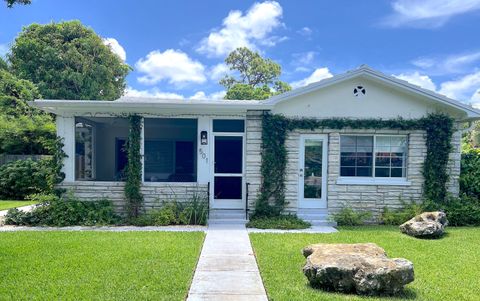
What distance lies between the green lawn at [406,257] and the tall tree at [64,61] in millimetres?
19738

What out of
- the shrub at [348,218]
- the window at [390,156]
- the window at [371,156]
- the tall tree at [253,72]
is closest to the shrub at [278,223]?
the shrub at [348,218]

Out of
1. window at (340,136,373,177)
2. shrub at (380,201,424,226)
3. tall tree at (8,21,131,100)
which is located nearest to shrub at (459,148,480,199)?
shrub at (380,201,424,226)

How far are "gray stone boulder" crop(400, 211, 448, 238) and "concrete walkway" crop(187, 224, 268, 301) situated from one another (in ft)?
12.5

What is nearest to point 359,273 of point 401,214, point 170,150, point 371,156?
point 401,214

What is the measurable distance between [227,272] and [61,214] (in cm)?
547

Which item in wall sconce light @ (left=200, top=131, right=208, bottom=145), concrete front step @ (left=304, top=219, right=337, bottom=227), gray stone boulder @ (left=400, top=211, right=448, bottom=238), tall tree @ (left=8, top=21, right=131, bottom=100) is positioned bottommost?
concrete front step @ (left=304, top=219, right=337, bottom=227)

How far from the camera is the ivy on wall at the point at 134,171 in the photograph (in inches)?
362

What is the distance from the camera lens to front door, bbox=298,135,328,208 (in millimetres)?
9609

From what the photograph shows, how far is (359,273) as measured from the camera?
4441mm

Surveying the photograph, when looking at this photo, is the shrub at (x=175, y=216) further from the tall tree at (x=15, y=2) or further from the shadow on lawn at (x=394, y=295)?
the tall tree at (x=15, y=2)

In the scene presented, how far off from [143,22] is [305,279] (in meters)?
15.9

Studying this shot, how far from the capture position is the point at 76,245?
6.61m

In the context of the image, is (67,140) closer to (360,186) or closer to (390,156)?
(360,186)

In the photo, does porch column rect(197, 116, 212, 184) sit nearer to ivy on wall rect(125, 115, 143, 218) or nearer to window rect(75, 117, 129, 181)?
ivy on wall rect(125, 115, 143, 218)
